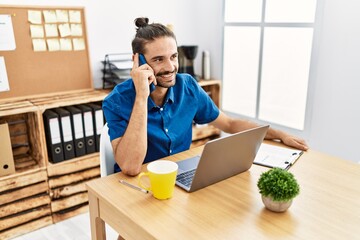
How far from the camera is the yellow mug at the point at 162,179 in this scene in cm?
106

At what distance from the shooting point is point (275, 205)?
3.35 ft

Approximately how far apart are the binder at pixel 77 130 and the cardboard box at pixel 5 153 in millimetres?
396

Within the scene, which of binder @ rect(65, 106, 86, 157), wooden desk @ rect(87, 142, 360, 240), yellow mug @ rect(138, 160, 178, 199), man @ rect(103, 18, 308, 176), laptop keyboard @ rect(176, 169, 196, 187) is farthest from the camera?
binder @ rect(65, 106, 86, 157)

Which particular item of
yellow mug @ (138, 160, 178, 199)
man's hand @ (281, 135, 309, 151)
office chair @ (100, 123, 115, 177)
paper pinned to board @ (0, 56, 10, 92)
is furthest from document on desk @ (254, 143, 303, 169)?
paper pinned to board @ (0, 56, 10, 92)

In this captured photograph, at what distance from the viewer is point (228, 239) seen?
2.97 feet

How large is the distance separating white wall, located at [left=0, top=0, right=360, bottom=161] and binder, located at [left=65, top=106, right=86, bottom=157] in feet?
1.51

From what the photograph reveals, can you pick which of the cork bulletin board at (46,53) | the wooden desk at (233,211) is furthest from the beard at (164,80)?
the cork bulletin board at (46,53)

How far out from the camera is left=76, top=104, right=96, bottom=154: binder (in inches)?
90.7

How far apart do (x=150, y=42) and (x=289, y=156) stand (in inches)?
30.7

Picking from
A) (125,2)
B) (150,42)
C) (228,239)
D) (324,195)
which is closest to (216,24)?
(125,2)

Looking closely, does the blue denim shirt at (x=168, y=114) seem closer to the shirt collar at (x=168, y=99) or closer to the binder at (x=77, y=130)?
the shirt collar at (x=168, y=99)

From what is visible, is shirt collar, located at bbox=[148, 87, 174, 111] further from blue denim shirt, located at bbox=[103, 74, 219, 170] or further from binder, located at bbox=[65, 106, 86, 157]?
binder, located at bbox=[65, 106, 86, 157]

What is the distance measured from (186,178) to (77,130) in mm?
1290

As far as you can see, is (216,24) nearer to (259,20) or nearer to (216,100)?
(259,20)
